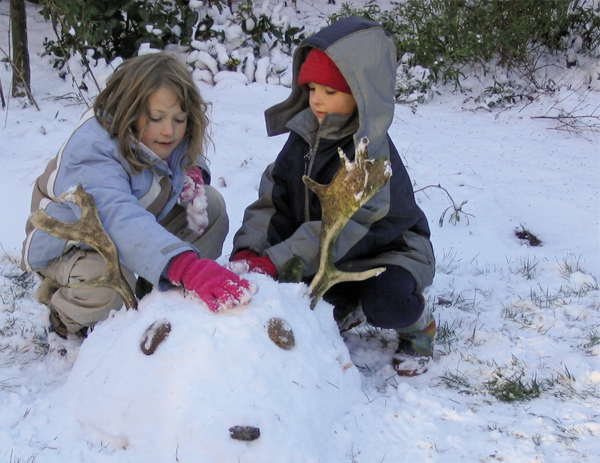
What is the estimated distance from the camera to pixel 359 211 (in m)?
2.72

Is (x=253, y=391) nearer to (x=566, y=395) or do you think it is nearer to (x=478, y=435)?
(x=478, y=435)

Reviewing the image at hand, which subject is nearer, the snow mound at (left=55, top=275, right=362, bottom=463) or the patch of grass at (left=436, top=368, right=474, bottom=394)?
the snow mound at (left=55, top=275, right=362, bottom=463)

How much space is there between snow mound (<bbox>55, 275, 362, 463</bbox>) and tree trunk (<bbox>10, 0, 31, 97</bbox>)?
3970 millimetres

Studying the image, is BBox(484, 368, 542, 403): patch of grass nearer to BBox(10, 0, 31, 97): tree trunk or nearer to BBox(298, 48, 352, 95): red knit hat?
BBox(298, 48, 352, 95): red knit hat

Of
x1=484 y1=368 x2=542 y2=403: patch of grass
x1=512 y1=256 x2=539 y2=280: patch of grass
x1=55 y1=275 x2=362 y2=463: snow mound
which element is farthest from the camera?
x1=512 y1=256 x2=539 y2=280: patch of grass

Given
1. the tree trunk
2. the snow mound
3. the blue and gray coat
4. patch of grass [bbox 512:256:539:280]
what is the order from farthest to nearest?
the tree trunk, patch of grass [bbox 512:256:539:280], the blue and gray coat, the snow mound

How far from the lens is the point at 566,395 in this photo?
2.53 metres

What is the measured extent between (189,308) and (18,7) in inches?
174

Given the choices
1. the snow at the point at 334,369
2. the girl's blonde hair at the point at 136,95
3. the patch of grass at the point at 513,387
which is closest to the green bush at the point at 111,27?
the snow at the point at 334,369

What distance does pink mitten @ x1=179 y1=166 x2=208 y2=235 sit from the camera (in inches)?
122

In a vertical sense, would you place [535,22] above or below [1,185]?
above

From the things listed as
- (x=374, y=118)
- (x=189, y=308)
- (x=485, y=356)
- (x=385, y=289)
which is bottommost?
(x=485, y=356)

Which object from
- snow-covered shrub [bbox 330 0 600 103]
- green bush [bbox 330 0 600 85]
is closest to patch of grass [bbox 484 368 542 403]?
snow-covered shrub [bbox 330 0 600 103]

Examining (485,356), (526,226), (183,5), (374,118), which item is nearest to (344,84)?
(374,118)
